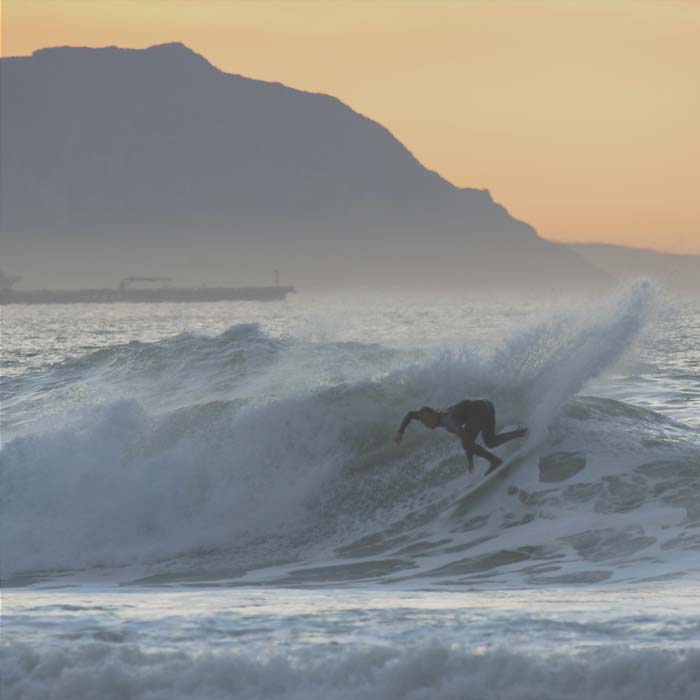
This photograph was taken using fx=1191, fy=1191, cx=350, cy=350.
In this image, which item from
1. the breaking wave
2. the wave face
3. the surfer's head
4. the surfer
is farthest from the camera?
the surfer

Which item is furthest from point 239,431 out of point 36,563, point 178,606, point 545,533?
point 178,606

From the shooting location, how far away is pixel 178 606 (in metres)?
10.8

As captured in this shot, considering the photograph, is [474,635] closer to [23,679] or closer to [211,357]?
[23,679]

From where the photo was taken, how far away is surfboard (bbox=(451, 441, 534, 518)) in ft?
52.8

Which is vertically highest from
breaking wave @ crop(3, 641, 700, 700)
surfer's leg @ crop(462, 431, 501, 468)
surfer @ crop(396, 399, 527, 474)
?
surfer @ crop(396, 399, 527, 474)

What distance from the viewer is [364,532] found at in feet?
51.9

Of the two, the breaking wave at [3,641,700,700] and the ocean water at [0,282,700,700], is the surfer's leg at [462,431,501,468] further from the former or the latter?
the breaking wave at [3,641,700,700]

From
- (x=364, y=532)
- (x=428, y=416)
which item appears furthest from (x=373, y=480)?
(x=428, y=416)

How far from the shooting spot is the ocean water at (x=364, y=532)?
8570 millimetres

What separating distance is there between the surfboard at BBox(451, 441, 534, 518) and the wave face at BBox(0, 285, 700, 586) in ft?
0.30

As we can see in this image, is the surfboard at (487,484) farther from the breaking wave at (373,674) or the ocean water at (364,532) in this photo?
the breaking wave at (373,674)

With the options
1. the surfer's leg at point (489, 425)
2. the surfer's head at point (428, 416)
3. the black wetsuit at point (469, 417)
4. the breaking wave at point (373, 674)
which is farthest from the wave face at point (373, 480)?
the breaking wave at point (373, 674)

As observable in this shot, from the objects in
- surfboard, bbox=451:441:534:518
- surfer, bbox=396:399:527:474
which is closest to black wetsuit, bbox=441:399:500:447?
surfer, bbox=396:399:527:474

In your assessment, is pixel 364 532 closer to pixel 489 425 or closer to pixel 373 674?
pixel 489 425
